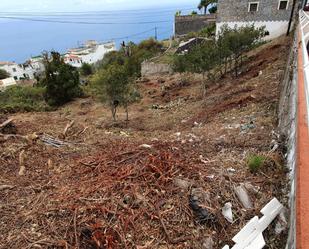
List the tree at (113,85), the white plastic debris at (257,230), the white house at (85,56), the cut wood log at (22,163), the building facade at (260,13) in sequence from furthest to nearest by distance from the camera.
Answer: the white house at (85,56) < the building facade at (260,13) < the tree at (113,85) < the cut wood log at (22,163) < the white plastic debris at (257,230)

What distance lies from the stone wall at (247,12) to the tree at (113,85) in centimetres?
1678

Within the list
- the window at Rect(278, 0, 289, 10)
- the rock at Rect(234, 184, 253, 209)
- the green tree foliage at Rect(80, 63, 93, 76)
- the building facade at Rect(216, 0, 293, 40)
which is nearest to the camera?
the rock at Rect(234, 184, 253, 209)

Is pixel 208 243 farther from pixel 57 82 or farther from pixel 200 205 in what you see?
pixel 57 82

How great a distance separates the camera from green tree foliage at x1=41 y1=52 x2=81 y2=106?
19297mm

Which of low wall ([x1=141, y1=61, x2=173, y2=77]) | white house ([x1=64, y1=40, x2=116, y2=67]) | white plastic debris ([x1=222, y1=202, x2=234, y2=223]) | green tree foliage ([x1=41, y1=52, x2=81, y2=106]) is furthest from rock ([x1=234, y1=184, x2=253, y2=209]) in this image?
white house ([x1=64, y1=40, x2=116, y2=67])

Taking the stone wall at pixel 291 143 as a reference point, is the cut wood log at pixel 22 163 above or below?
below

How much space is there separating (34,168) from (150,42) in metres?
35.1

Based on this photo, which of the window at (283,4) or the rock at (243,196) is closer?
the rock at (243,196)

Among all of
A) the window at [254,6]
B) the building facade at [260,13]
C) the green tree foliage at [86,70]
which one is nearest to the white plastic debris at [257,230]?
the building facade at [260,13]

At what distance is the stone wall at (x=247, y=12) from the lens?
21.9 metres

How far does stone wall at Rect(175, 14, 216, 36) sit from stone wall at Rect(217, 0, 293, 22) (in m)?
12.2

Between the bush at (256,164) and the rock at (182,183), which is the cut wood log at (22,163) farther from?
the bush at (256,164)

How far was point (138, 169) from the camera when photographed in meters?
3.51

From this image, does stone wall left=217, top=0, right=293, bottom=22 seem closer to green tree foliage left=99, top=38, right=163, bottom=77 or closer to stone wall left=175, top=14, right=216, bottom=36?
green tree foliage left=99, top=38, right=163, bottom=77
